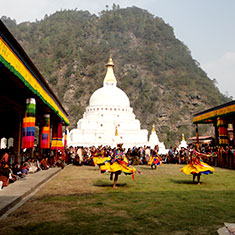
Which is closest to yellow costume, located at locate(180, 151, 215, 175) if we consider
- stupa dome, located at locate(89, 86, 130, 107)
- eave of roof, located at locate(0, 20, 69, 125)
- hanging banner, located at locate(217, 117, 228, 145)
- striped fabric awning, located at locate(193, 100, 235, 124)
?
eave of roof, located at locate(0, 20, 69, 125)

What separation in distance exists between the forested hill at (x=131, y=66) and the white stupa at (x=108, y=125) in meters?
20.1

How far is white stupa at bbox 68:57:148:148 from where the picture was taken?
1377 inches

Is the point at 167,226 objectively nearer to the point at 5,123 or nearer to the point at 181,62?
the point at 5,123

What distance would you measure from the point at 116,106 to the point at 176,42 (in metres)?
81.0

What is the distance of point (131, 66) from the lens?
289ft

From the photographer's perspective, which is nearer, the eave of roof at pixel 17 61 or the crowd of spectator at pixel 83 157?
the eave of roof at pixel 17 61

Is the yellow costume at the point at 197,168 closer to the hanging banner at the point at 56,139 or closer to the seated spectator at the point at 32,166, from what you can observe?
the seated spectator at the point at 32,166

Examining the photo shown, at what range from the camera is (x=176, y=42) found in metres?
110

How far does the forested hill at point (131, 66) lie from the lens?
230 feet

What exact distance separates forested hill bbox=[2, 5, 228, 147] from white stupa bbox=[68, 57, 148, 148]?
20143 mm

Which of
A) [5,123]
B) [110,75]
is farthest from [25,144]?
[110,75]

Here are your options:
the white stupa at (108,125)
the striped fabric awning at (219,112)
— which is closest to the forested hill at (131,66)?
the white stupa at (108,125)

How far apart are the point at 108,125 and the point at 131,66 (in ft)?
178

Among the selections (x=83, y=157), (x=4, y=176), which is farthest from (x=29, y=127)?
(x=83, y=157)
